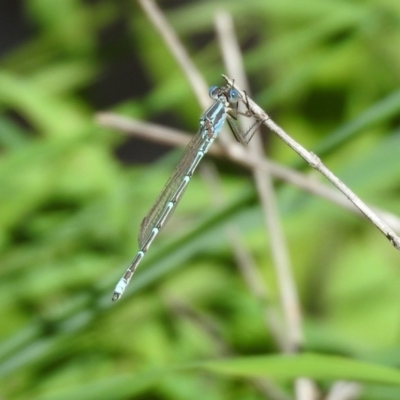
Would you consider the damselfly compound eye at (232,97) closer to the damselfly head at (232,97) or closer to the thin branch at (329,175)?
the damselfly head at (232,97)

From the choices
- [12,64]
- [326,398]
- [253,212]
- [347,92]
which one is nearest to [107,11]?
[12,64]

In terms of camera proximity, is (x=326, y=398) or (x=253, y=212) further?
(x=253, y=212)

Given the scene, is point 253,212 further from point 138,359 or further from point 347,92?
point 347,92

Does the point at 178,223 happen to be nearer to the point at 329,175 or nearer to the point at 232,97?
the point at 232,97

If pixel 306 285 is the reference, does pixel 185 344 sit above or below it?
below

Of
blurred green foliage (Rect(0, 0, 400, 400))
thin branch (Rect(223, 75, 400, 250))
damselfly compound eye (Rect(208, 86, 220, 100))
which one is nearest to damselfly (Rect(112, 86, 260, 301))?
damselfly compound eye (Rect(208, 86, 220, 100))

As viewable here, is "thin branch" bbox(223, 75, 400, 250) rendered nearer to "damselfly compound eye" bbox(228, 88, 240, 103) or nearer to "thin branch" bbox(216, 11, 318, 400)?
"damselfly compound eye" bbox(228, 88, 240, 103)
